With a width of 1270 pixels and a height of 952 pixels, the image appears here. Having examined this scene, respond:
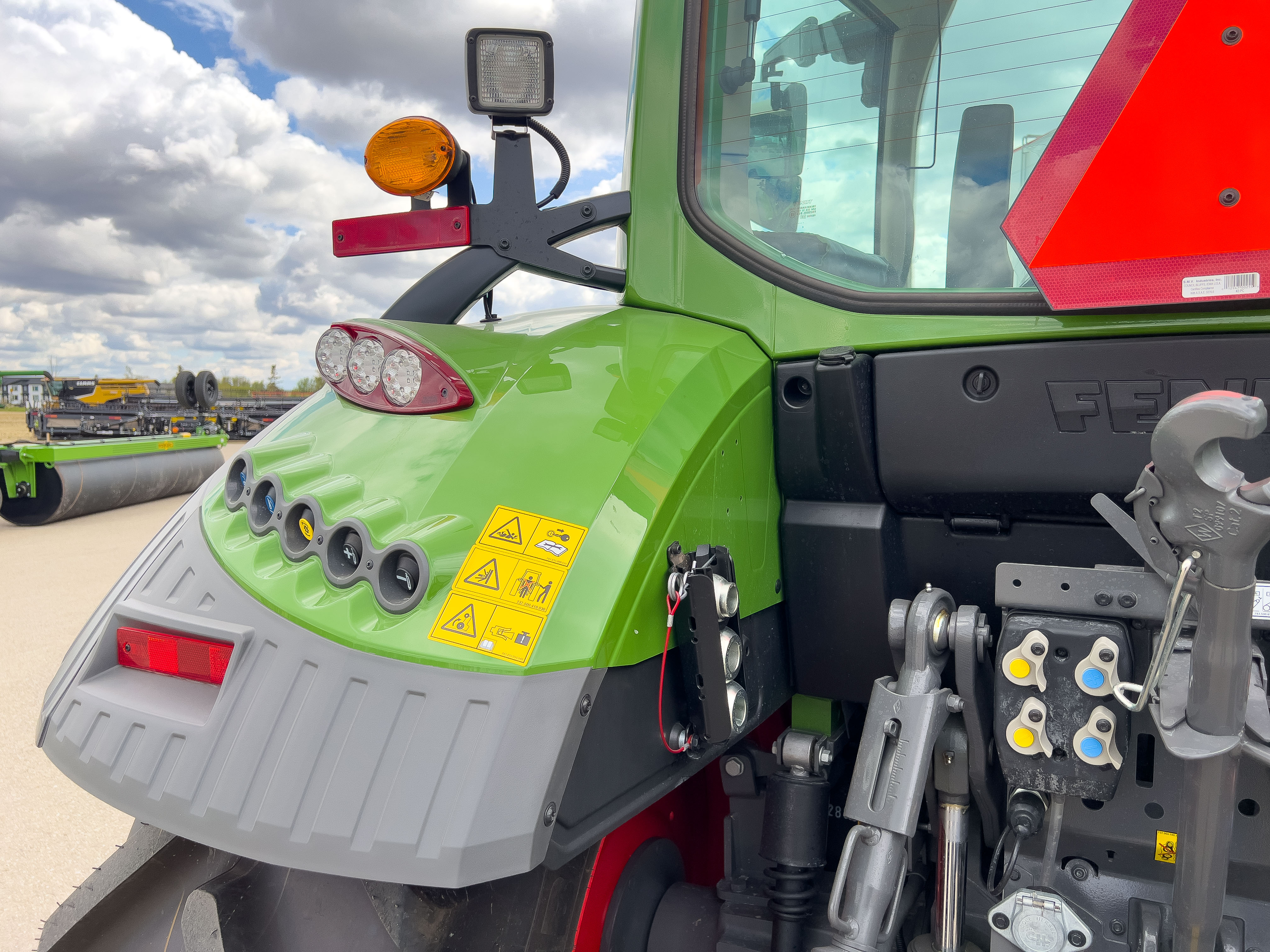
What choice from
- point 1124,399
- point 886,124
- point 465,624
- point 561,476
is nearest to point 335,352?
point 561,476

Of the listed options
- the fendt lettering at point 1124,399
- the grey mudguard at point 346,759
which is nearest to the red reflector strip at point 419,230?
the grey mudguard at point 346,759

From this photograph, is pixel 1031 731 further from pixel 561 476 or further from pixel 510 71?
pixel 510 71

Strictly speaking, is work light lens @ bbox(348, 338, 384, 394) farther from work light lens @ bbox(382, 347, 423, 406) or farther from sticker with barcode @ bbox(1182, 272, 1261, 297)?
sticker with barcode @ bbox(1182, 272, 1261, 297)

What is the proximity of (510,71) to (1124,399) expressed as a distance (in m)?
1.21

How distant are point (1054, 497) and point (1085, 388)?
195 millimetres

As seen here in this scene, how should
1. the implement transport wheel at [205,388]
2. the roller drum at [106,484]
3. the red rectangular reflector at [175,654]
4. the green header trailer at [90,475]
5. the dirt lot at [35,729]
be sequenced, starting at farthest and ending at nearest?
the implement transport wheel at [205,388] → the roller drum at [106,484] → the green header trailer at [90,475] → the dirt lot at [35,729] → the red rectangular reflector at [175,654]

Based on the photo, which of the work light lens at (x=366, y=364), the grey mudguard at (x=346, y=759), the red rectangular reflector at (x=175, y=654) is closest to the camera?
the grey mudguard at (x=346, y=759)

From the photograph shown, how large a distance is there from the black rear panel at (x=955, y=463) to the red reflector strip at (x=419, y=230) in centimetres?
67

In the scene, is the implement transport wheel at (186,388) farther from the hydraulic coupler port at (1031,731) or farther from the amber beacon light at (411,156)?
the hydraulic coupler port at (1031,731)

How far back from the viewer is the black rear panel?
1.42 meters

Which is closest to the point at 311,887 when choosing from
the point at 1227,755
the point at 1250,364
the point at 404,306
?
the point at 404,306

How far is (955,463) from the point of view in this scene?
5.11 feet

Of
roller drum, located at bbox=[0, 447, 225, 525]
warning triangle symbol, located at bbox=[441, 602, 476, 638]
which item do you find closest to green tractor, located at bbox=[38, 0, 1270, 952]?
warning triangle symbol, located at bbox=[441, 602, 476, 638]

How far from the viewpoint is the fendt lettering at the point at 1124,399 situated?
138 centimetres
